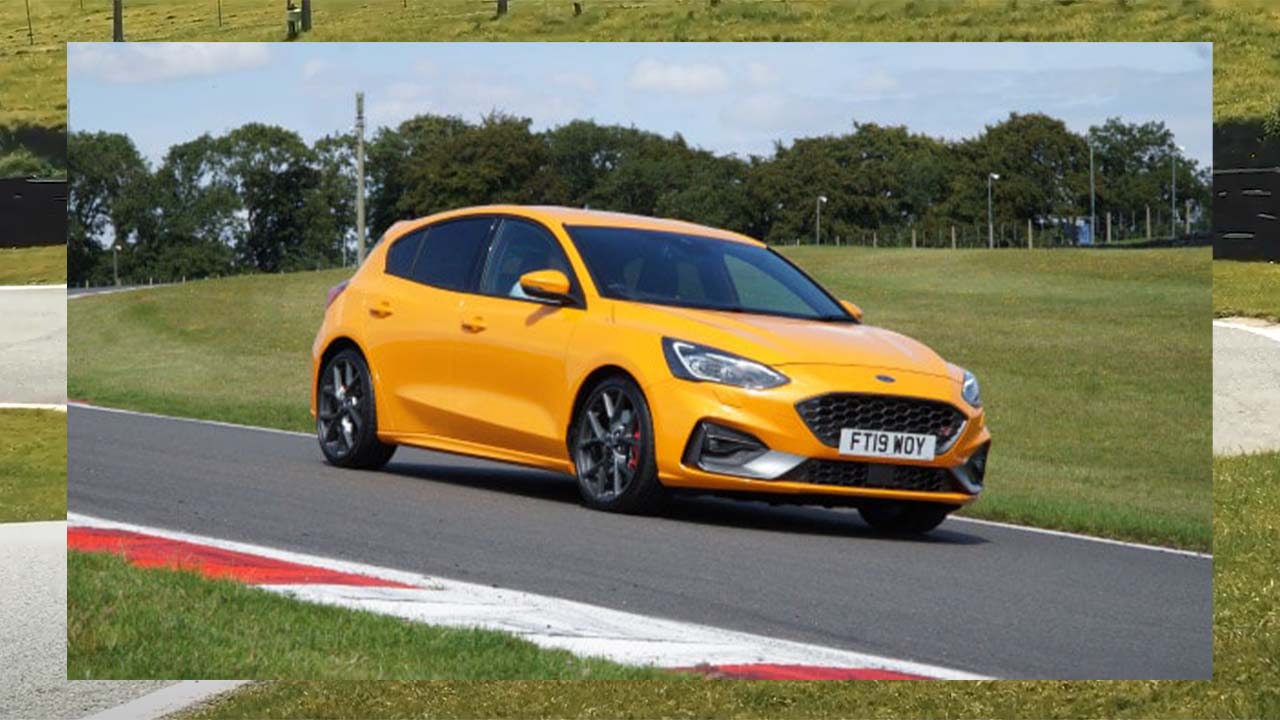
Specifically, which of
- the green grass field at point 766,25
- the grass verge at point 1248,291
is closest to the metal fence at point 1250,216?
the grass verge at point 1248,291

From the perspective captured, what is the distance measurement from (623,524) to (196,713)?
5.14m

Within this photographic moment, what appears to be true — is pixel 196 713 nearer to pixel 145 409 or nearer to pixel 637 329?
pixel 145 409

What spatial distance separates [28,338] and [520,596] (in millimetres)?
7737

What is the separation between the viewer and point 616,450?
9.97 metres

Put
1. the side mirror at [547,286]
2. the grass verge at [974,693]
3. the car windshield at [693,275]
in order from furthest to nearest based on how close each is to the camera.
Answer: the grass verge at [974,693] < the car windshield at [693,275] < the side mirror at [547,286]

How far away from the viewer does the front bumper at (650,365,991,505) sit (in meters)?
9.66

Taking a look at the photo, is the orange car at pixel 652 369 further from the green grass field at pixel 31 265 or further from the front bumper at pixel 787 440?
the green grass field at pixel 31 265

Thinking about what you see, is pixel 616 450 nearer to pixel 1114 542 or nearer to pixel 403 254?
pixel 403 254

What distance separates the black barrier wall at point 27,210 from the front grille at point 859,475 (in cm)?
618

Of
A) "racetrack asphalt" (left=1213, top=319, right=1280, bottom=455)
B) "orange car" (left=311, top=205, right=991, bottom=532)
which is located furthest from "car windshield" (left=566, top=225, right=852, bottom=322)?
"racetrack asphalt" (left=1213, top=319, right=1280, bottom=455)

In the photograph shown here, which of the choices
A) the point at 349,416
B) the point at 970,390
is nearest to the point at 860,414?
the point at 970,390

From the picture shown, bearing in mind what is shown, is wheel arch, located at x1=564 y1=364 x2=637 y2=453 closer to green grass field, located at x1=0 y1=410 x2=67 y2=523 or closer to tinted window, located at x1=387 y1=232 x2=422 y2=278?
tinted window, located at x1=387 y1=232 x2=422 y2=278

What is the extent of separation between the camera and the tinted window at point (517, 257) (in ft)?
33.2

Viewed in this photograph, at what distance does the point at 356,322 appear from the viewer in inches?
422
